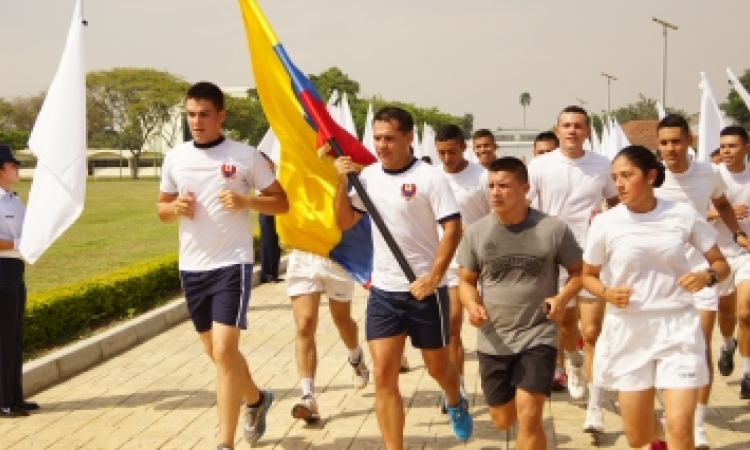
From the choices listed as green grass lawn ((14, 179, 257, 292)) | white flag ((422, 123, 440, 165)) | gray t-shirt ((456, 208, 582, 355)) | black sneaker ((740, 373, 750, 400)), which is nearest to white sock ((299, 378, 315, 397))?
gray t-shirt ((456, 208, 582, 355))

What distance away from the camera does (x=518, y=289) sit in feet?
17.1

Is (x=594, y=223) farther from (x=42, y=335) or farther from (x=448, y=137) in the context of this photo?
(x=42, y=335)

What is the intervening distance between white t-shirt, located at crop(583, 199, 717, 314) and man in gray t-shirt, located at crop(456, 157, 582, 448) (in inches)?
11.1

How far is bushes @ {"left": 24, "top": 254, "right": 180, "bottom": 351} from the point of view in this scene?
955cm

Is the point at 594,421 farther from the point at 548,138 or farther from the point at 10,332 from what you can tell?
the point at 10,332

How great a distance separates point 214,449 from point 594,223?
2898mm

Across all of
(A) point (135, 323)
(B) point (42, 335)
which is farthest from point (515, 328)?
(A) point (135, 323)

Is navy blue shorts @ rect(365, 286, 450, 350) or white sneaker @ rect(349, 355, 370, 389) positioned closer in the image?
navy blue shorts @ rect(365, 286, 450, 350)

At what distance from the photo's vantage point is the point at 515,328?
5.24 meters

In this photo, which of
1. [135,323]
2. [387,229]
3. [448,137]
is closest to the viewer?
[387,229]

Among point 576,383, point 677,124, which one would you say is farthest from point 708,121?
point 677,124

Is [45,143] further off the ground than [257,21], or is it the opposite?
[257,21]

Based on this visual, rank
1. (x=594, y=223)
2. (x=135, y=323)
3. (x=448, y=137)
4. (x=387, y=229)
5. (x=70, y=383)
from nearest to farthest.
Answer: (x=594, y=223)
(x=387, y=229)
(x=448, y=137)
(x=70, y=383)
(x=135, y=323)

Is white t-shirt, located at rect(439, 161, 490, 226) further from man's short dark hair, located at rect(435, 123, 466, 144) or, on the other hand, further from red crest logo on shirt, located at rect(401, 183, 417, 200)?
red crest logo on shirt, located at rect(401, 183, 417, 200)
